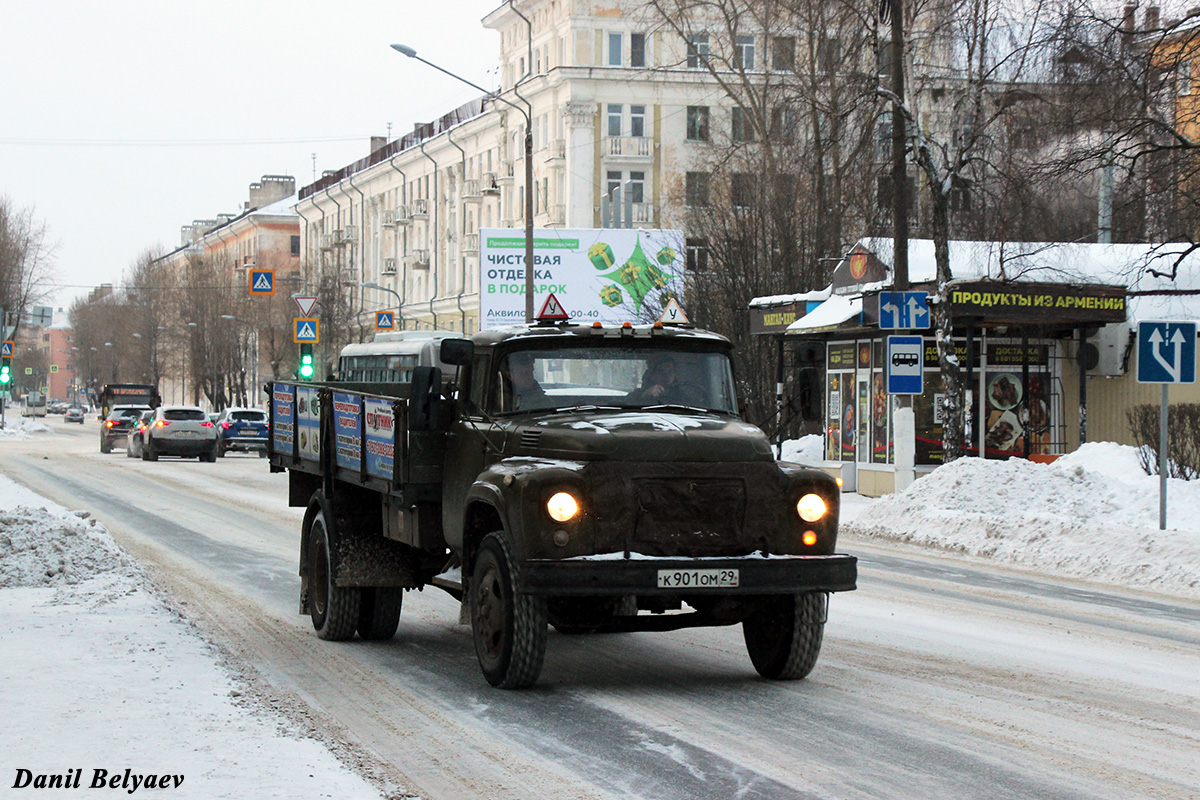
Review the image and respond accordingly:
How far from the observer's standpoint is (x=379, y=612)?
1080 centimetres

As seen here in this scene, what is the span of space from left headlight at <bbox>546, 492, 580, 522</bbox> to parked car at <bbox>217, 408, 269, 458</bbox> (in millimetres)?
42423

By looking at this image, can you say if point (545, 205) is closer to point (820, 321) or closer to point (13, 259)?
point (13, 259)

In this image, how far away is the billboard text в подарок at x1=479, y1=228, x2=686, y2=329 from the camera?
46.0m

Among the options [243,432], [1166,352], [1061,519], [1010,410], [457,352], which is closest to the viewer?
[457,352]

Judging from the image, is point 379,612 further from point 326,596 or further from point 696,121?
point 696,121

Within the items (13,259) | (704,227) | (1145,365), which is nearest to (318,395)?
(1145,365)

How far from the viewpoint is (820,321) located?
28828 mm

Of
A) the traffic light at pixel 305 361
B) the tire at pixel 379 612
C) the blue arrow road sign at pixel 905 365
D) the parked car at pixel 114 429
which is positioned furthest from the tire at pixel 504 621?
the parked car at pixel 114 429

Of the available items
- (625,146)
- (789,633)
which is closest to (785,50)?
(625,146)

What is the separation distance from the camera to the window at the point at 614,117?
66.6 metres

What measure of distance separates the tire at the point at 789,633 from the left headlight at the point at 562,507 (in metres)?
1.45

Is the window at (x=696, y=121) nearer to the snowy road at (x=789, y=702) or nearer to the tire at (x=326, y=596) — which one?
the snowy road at (x=789, y=702)

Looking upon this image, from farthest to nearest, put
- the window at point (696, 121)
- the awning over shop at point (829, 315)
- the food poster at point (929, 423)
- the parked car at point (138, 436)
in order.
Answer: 1. the window at point (696, 121)
2. the parked car at point (138, 436)
3. the awning over shop at point (829, 315)
4. the food poster at point (929, 423)

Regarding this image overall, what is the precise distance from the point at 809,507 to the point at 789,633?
0.84 m
